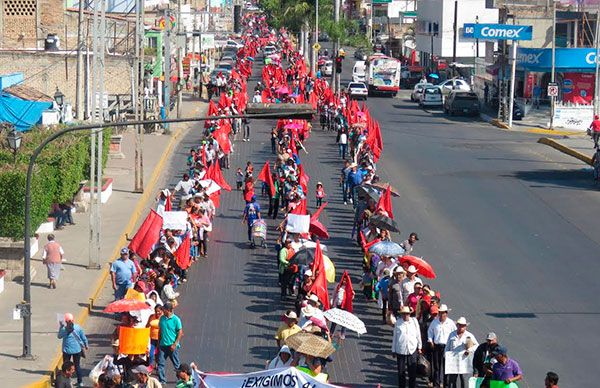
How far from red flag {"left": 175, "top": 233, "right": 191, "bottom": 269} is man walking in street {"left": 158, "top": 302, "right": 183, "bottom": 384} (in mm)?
6560

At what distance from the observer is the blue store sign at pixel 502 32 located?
2411 inches

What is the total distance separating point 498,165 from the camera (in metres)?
46.8

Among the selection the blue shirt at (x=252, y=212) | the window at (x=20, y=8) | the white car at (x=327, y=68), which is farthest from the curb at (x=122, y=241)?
the white car at (x=327, y=68)

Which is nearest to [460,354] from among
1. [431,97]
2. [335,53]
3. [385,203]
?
[385,203]

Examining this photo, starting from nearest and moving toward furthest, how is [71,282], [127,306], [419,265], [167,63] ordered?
[127,306] < [419,265] < [71,282] < [167,63]

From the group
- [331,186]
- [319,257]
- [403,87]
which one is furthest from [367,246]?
[403,87]

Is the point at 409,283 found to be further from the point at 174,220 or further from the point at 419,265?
the point at 174,220

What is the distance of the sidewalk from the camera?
2212 cm

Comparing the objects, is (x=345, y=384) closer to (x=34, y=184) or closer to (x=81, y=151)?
(x=34, y=184)

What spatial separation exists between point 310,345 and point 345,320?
2.63 meters

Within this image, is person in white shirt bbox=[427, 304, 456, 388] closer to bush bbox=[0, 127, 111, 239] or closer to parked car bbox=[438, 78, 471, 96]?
bush bbox=[0, 127, 111, 239]

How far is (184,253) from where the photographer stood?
28375mm

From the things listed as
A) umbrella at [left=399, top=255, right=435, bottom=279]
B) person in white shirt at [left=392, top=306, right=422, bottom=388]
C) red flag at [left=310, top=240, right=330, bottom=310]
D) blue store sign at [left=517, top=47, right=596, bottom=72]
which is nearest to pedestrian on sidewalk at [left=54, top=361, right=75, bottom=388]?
person in white shirt at [left=392, top=306, right=422, bottom=388]

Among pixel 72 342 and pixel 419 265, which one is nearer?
pixel 72 342
